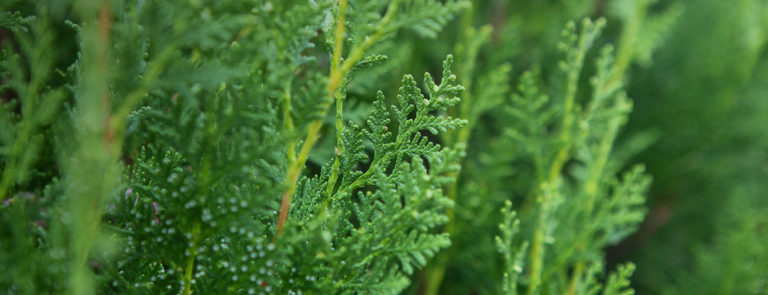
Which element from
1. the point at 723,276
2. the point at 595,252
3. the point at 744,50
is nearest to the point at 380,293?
the point at 595,252

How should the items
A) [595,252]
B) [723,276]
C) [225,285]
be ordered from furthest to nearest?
[723,276] → [595,252] → [225,285]

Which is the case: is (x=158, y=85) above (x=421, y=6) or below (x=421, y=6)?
below

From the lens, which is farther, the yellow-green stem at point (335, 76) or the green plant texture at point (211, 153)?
the yellow-green stem at point (335, 76)

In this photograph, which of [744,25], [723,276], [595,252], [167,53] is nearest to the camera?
[167,53]

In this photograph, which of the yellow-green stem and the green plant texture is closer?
the green plant texture

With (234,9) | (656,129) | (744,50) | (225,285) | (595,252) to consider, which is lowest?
(225,285)

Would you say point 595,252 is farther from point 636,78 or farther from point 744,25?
point 744,25

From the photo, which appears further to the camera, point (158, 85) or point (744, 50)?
point (744, 50)

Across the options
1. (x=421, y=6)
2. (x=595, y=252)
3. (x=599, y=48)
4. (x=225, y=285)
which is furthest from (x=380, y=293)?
(x=599, y=48)

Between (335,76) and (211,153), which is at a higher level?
(335,76)
